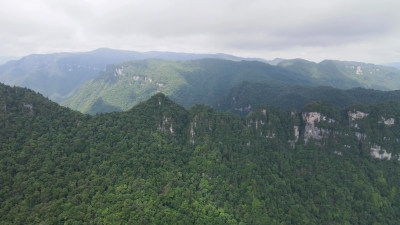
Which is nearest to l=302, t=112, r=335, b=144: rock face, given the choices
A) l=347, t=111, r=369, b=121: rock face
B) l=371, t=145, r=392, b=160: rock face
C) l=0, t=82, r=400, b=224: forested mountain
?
l=0, t=82, r=400, b=224: forested mountain

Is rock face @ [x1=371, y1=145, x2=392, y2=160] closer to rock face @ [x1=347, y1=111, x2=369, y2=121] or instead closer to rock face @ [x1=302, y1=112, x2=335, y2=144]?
rock face @ [x1=347, y1=111, x2=369, y2=121]

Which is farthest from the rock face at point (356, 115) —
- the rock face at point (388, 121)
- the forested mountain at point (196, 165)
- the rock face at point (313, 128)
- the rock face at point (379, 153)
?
the rock face at point (379, 153)

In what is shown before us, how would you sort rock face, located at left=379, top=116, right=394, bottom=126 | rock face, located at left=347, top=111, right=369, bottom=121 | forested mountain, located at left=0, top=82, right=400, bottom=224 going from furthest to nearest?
rock face, located at left=347, top=111, right=369, bottom=121 → rock face, located at left=379, top=116, right=394, bottom=126 → forested mountain, located at left=0, top=82, right=400, bottom=224

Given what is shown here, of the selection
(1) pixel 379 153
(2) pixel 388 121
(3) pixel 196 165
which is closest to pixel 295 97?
(2) pixel 388 121

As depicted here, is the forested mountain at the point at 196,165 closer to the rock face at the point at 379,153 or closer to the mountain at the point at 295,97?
the rock face at the point at 379,153

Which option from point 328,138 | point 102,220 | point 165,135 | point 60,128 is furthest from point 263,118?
point 60,128
